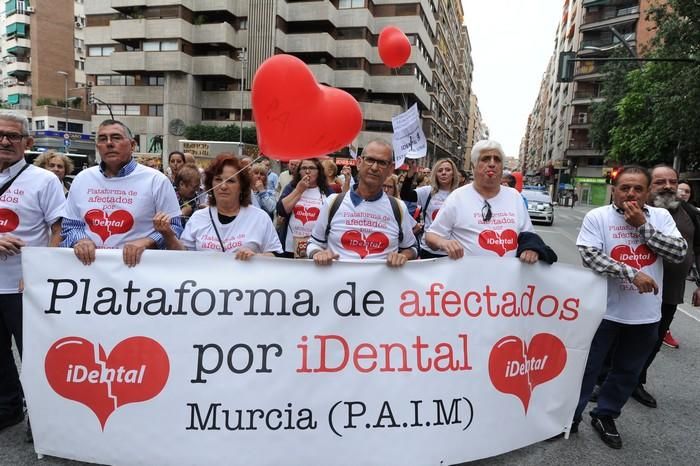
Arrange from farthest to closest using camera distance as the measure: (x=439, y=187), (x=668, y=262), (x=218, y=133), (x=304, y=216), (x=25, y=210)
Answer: (x=218, y=133), (x=439, y=187), (x=304, y=216), (x=668, y=262), (x=25, y=210)

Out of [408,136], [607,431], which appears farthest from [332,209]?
[408,136]

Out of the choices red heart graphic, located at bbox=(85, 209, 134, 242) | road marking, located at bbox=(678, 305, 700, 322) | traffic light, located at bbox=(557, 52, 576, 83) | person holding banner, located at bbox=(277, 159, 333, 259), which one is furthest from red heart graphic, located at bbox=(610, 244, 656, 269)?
traffic light, located at bbox=(557, 52, 576, 83)

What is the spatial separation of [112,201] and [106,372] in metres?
1.03

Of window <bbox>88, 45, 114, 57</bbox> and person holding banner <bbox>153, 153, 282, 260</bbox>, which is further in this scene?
window <bbox>88, 45, 114, 57</bbox>

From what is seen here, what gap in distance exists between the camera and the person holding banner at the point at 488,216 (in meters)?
2.94

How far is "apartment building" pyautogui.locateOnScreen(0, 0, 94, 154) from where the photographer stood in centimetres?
5309

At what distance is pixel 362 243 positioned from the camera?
3.03 meters

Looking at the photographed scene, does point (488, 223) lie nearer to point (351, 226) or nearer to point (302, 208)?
point (351, 226)

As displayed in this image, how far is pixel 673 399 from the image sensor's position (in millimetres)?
3777

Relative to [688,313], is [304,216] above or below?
above

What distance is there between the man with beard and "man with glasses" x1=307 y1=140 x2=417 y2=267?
2159 mm

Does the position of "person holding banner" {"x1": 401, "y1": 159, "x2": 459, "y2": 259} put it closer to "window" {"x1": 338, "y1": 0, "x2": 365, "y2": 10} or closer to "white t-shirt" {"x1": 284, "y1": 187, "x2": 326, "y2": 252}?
"white t-shirt" {"x1": 284, "y1": 187, "x2": 326, "y2": 252}

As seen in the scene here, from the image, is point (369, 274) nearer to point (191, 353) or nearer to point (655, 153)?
point (191, 353)

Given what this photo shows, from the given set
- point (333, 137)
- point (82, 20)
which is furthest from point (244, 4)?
point (333, 137)
